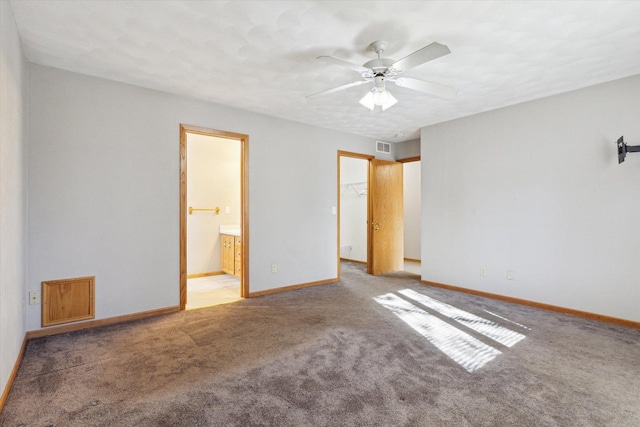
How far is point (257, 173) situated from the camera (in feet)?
14.2

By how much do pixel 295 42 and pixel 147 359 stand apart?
2.77m

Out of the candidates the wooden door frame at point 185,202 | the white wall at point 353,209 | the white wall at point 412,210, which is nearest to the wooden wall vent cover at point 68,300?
the wooden door frame at point 185,202

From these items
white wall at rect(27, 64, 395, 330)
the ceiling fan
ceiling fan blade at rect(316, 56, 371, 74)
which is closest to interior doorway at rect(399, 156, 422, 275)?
white wall at rect(27, 64, 395, 330)

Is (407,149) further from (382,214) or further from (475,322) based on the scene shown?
(475,322)

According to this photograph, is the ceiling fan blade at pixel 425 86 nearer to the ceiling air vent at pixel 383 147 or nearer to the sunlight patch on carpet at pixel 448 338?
the sunlight patch on carpet at pixel 448 338

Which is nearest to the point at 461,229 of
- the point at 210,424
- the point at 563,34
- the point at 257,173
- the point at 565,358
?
the point at 565,358

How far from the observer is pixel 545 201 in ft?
12.5

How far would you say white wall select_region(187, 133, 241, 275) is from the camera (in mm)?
5520

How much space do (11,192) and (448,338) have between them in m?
3.63

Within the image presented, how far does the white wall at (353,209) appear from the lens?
7043 mm

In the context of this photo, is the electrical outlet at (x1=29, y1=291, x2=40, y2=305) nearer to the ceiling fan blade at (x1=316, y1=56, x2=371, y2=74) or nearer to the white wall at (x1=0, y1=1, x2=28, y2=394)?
the white wall at (x1=0, y1=1, x2=28, y2=394)

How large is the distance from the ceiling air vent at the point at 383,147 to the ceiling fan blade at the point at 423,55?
3388mm

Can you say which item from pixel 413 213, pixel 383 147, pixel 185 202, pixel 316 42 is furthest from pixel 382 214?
pixel 316 42

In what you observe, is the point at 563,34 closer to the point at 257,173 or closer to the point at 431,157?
the point at 431,157
